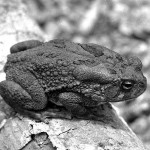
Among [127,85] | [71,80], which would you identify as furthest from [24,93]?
[127,85]

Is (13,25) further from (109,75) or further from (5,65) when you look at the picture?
(109,75)

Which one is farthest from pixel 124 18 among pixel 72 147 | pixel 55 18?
pixel 72 147

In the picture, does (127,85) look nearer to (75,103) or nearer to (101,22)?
(75,103)

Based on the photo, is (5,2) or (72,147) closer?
(72,147)

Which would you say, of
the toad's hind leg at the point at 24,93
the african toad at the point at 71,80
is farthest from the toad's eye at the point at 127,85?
the toad's hind leg at the point at 24,93

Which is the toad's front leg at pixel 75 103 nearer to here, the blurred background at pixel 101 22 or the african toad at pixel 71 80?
the african toad at pixel 71 80

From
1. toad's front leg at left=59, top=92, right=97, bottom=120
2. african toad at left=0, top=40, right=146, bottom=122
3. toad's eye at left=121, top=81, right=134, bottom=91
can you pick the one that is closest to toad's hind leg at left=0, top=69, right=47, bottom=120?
african toad at left=0, top=40, right=146, bottom=122

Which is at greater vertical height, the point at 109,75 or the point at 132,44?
the point at 109,75

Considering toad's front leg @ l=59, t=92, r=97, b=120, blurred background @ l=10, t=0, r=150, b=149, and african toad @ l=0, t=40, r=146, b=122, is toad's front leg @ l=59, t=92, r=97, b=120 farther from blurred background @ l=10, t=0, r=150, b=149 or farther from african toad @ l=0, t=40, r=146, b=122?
blurred background @ l=10, t=0, r=150, b=149
